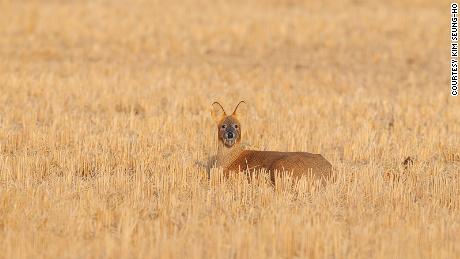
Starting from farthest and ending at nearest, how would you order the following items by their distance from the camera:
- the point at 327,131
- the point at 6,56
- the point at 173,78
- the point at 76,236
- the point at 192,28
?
1. the point at 192,28
2. the point at 6,56
3. the point at 173,78
4. the point at 327,131
5. the point at 76,236

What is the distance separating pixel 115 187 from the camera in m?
9.93

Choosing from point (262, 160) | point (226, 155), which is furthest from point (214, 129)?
point (262, 160)

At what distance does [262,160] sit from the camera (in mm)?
10672

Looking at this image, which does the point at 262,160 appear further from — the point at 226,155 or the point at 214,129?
the point at 214,129

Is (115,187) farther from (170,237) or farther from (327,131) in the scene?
(327,131)

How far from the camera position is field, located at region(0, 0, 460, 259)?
7.96 metres

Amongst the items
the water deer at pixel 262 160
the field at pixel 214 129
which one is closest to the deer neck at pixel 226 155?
the water deer at pixel 262 160

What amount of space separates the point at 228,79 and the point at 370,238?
44.1ft

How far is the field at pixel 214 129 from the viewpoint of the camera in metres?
7.96

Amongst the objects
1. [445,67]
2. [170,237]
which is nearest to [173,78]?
[445,67]

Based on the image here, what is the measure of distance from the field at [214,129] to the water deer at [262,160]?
0.27 m

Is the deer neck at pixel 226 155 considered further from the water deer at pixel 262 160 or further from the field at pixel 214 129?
the field at pixel 214 129

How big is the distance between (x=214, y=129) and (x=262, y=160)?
3.96 m

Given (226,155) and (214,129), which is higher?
(214,129)
